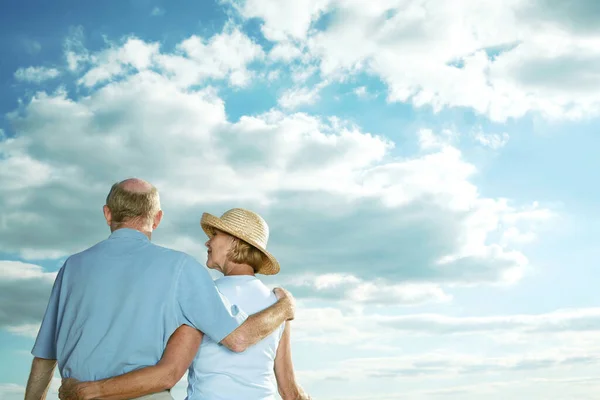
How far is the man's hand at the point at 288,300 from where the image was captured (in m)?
5.70

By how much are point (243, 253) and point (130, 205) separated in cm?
116

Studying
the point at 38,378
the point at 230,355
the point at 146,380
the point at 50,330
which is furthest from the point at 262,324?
the point at 38,378

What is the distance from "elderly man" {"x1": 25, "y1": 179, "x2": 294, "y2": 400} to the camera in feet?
15.7

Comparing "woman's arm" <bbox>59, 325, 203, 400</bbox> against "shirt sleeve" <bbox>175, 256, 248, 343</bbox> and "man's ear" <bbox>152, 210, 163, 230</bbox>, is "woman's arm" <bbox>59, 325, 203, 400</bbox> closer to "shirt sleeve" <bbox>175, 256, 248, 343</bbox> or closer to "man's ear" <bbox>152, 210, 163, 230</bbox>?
"shirt sleeve" <bbox>175, 256, 248, 343</bbox>

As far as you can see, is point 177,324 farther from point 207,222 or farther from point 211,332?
point 207,222

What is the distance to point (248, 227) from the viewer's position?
5918 millimetres

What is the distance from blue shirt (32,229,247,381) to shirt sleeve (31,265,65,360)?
13 centimetres

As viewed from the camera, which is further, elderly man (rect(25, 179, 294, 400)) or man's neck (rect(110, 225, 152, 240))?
man's neck (rect(110, 225, 152, 240))

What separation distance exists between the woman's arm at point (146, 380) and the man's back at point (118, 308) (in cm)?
6

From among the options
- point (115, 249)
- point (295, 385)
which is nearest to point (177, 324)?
point (115, 249)

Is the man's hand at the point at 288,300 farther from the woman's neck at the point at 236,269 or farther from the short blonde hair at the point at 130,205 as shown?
the short blonde hair at the point at 130,205

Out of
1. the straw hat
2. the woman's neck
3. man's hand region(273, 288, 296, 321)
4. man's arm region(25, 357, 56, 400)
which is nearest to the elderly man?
man's arm region(25, 357, 56, 400)

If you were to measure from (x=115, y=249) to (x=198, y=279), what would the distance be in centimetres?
62

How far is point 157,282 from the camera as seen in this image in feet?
16.0
